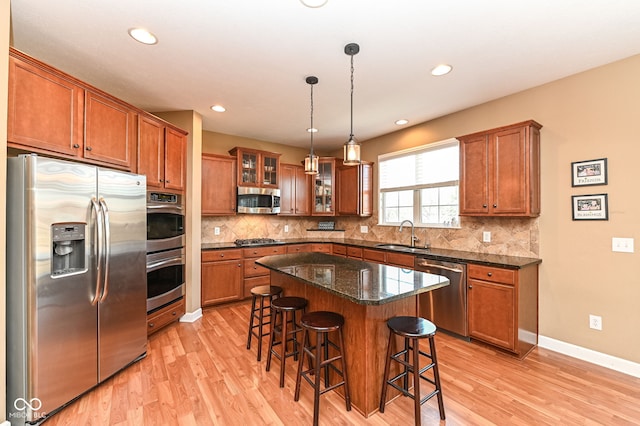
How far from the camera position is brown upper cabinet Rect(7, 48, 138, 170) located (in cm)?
184

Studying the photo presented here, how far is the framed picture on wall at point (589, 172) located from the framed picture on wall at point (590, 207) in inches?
5.0

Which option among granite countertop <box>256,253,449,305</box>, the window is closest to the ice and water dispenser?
granite countertop <box>256,253,449,305</box>

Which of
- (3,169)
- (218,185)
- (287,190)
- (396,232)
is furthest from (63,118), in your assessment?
(396,232)

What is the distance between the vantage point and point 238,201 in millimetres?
4578

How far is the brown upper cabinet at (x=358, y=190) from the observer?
4996 mm

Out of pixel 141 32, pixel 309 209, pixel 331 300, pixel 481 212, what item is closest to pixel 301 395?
pixel 331 300

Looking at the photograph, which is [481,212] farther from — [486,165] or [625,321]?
[625,321]

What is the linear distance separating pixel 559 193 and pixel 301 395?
3.04m

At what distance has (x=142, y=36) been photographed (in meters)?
2.14

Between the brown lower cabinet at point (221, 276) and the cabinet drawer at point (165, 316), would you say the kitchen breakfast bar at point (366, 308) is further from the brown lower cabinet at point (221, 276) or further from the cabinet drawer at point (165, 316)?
the brown lower cabinet at point (221, 276)

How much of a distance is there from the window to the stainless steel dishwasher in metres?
0.84

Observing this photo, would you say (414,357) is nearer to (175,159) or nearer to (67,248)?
(67,248)

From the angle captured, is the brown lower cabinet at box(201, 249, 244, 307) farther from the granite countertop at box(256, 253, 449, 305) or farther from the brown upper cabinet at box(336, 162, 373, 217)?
the brown upper cabinet at box(336, 162, 373, 217)

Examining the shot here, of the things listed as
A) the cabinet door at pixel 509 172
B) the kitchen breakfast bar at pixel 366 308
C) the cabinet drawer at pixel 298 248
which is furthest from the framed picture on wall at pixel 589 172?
the cabinet drawer at pixel 298 248
